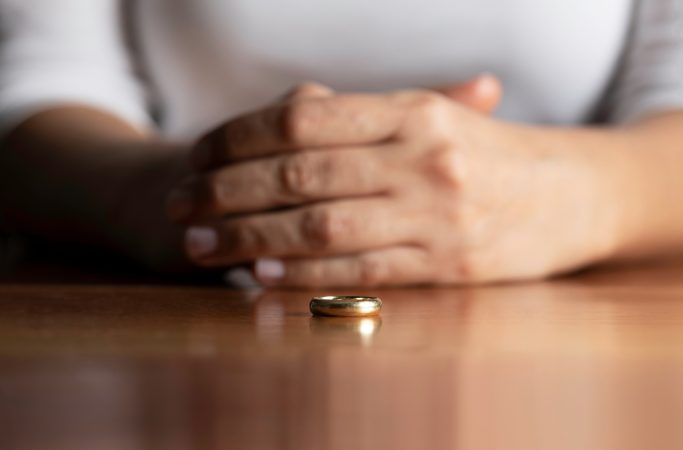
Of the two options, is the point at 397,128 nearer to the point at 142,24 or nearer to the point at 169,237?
the point at 169,237

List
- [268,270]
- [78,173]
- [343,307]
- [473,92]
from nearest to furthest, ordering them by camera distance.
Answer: [343,307] < [268,270] < [473,92] < [78,173]

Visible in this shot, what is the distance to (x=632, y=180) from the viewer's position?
2.78 ft

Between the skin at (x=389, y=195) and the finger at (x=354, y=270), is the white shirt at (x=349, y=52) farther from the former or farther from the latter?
the finger at (x=354, y=270)

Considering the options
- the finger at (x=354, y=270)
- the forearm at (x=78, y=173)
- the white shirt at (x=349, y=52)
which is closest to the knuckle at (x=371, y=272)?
the finger at (x=354, y=270)

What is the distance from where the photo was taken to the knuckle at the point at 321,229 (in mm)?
682

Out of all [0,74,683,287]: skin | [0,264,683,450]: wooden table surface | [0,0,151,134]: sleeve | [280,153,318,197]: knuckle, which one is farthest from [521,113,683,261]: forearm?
[0,0,151,134]: sleeve

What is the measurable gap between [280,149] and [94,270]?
0.20m

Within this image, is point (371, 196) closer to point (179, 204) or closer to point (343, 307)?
point (179, 204)

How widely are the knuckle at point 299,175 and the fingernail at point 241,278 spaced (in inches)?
3.0

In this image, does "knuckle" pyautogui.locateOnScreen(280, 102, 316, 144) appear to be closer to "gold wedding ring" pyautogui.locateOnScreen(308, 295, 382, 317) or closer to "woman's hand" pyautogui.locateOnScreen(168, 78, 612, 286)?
"woman's hand" pyautogui.locateOnScreen(168, 78, 612, 286)

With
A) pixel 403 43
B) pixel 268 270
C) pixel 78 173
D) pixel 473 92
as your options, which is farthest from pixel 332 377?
pixel 403 43

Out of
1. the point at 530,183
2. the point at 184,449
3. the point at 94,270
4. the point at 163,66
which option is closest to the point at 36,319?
the point at 184,449

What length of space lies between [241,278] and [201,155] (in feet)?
0.34

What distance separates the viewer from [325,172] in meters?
0.70
